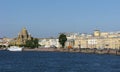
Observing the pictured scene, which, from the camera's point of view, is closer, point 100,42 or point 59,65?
point 59,65

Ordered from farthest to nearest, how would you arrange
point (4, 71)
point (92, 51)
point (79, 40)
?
point (79, 40) < point (92, 51) < point (4, 71)

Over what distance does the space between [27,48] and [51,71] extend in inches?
6015

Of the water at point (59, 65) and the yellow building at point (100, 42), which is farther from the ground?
the yellow building at point (100, 42)

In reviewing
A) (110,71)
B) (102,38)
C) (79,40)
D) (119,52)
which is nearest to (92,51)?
(119,52)

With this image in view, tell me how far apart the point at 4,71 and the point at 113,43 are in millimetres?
114331

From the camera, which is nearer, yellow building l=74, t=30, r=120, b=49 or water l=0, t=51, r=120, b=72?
water l=0, t=51, r=120, b=72

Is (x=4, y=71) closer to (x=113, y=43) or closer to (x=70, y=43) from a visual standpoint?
(x=113, y=43)

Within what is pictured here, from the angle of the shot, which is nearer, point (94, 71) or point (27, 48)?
point (94, 71)

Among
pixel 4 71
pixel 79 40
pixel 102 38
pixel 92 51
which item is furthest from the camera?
pixel 79 40

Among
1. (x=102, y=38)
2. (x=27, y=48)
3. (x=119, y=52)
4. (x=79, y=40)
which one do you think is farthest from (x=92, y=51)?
(x=27, y=48)

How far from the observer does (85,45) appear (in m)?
178

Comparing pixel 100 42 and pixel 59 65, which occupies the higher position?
pixel 100 42

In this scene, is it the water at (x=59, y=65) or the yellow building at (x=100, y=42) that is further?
the yellow building at (x=100, y=42)

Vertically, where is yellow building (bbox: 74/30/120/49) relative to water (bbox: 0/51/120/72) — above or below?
above
